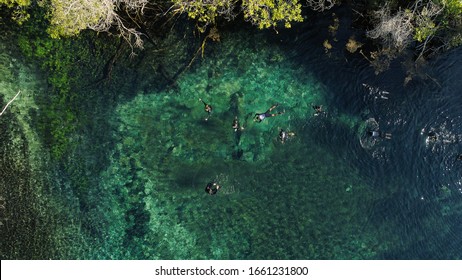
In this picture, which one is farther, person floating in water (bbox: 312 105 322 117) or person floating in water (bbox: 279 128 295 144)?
person floating in water (bbox: 312 105 322 117)

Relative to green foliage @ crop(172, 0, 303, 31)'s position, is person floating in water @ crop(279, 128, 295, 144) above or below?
below

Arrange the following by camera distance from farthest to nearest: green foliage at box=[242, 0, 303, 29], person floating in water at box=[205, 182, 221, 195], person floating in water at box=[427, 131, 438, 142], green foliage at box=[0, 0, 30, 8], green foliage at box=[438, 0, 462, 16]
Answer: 1. person floating in water at box=[427, 131, 438, 142]
2. person floating in water at box=[205, 182, 221, 195]
3. green foliage at box=[242, 0, 303, 29]
4. green foliage at box=[0, 0, 30, 8]
5. green foliage at box=[438, 0, 462, 16]

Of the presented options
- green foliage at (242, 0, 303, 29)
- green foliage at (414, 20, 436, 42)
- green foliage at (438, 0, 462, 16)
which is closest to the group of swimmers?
green foliage at (242, 0, 303, 29)

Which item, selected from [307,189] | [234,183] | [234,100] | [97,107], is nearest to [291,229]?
[307,189]

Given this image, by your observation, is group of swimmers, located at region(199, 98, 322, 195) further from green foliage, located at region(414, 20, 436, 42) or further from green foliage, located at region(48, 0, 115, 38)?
green foliage, located at region(48, 0, 115, 38)

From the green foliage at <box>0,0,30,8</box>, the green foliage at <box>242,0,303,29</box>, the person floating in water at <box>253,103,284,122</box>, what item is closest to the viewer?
the green foliage at <box>0,0,30,8</box>

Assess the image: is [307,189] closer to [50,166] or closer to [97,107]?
[97,107]
